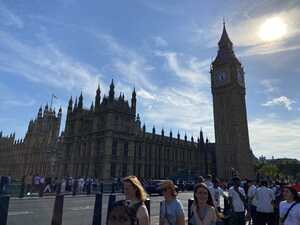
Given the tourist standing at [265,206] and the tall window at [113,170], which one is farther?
the tall window at [113,170]

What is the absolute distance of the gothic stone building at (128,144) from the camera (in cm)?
5838

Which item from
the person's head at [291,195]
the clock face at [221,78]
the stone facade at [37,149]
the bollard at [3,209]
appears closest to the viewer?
the person's head at [291,195]

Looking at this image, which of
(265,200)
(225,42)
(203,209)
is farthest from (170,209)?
(225,42)

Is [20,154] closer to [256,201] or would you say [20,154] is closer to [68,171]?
[68,171]

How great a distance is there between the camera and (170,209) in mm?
5008

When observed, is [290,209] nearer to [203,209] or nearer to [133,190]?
[203,209]

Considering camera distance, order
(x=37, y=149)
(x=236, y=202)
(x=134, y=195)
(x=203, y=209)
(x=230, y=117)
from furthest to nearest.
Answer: (x=37, y=149) → (x=230, y=117) → (x=236, y=202) → (x=203, y=209) → (x=134, y=195)

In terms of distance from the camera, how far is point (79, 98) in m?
69.9

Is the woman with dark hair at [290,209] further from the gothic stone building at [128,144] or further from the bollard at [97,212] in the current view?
the gothic stone building at [128,144]

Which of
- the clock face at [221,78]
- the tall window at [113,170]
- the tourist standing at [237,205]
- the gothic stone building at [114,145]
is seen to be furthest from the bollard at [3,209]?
the clock face at [221,78]

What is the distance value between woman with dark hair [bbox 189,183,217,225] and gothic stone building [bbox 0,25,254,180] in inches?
2034

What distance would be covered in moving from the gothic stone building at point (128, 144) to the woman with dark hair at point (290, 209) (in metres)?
50.8

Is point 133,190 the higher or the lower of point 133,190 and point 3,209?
the higher

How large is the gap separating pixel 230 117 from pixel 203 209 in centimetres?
7644
